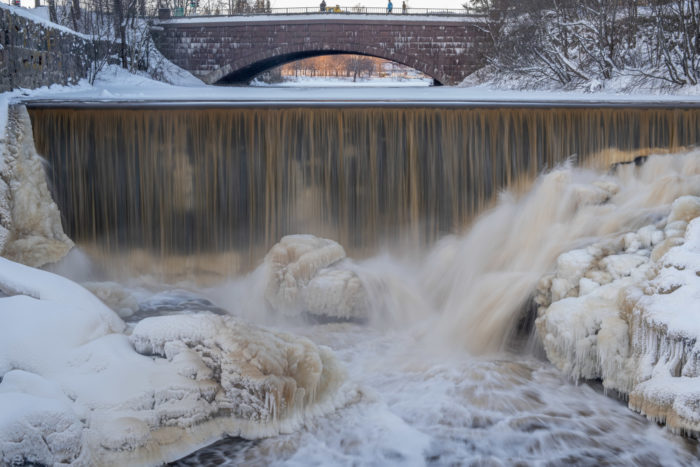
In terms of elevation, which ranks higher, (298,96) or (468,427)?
(298,96)

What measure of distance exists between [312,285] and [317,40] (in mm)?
21189

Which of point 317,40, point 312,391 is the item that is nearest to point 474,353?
point 312,391

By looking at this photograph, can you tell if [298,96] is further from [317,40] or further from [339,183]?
[317,40]

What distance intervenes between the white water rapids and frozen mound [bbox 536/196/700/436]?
20 centimetres

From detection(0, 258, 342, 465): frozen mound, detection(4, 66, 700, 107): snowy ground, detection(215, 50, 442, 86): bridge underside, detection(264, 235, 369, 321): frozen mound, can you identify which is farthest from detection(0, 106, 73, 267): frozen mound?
detection(215, 50, 442, 86): bridge underside

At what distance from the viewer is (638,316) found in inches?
227

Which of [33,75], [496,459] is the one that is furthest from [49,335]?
[33,75]

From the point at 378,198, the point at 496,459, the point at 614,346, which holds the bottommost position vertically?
the point at 496,459

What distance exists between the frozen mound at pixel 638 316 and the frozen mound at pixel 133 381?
209 centimetres

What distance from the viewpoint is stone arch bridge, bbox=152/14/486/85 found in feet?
88.2

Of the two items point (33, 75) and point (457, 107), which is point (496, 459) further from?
point (33, 75)

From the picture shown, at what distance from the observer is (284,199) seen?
30.5 feet

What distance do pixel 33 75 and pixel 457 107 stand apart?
767 cm

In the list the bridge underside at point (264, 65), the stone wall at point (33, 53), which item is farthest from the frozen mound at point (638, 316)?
the bridge underside at point (264, 65)
